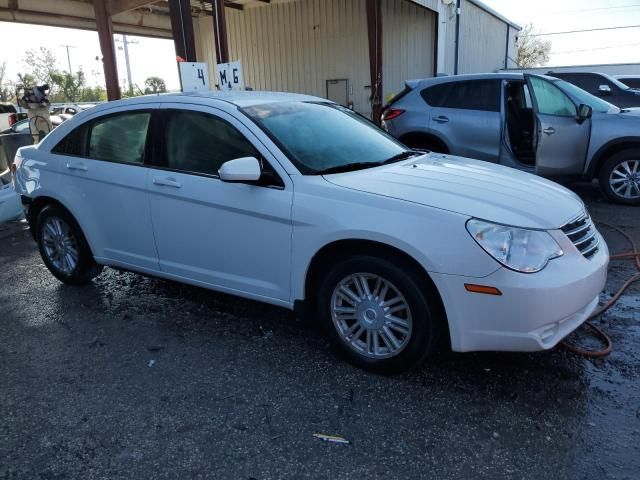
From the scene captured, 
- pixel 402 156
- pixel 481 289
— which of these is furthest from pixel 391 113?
pixel 481 289

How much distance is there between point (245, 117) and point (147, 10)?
14.7 meters

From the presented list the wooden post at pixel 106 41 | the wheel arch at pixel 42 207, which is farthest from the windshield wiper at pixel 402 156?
the wooden post at pixel 106 41

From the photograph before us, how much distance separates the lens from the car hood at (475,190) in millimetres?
2832

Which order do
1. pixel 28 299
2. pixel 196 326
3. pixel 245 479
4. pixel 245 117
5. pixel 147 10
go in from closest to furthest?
pixel 245 479 < pixel 245 117 < pixel 196 326 < pixel 28 299 < pixel 147 10

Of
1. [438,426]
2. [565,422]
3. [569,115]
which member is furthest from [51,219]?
[569,115]

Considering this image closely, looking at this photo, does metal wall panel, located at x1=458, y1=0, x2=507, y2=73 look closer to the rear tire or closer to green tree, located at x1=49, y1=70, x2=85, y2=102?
the rear tire

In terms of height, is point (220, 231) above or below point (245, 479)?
above

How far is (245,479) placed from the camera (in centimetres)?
235

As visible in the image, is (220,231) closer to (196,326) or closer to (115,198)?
(196,326)

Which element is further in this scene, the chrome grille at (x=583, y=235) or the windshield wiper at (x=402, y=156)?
the windshield wiper at (x=402, y=156)

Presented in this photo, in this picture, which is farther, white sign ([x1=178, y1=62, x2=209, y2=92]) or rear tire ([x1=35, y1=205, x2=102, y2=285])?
white sign ([x1=178, y1=62, x2=209, y2=92])

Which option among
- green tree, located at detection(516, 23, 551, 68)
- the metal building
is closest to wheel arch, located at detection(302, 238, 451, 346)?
the metal building

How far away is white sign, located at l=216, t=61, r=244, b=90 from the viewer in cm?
746

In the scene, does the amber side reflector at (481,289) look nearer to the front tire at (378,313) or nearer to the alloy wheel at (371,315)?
the front tire at (378,313)
